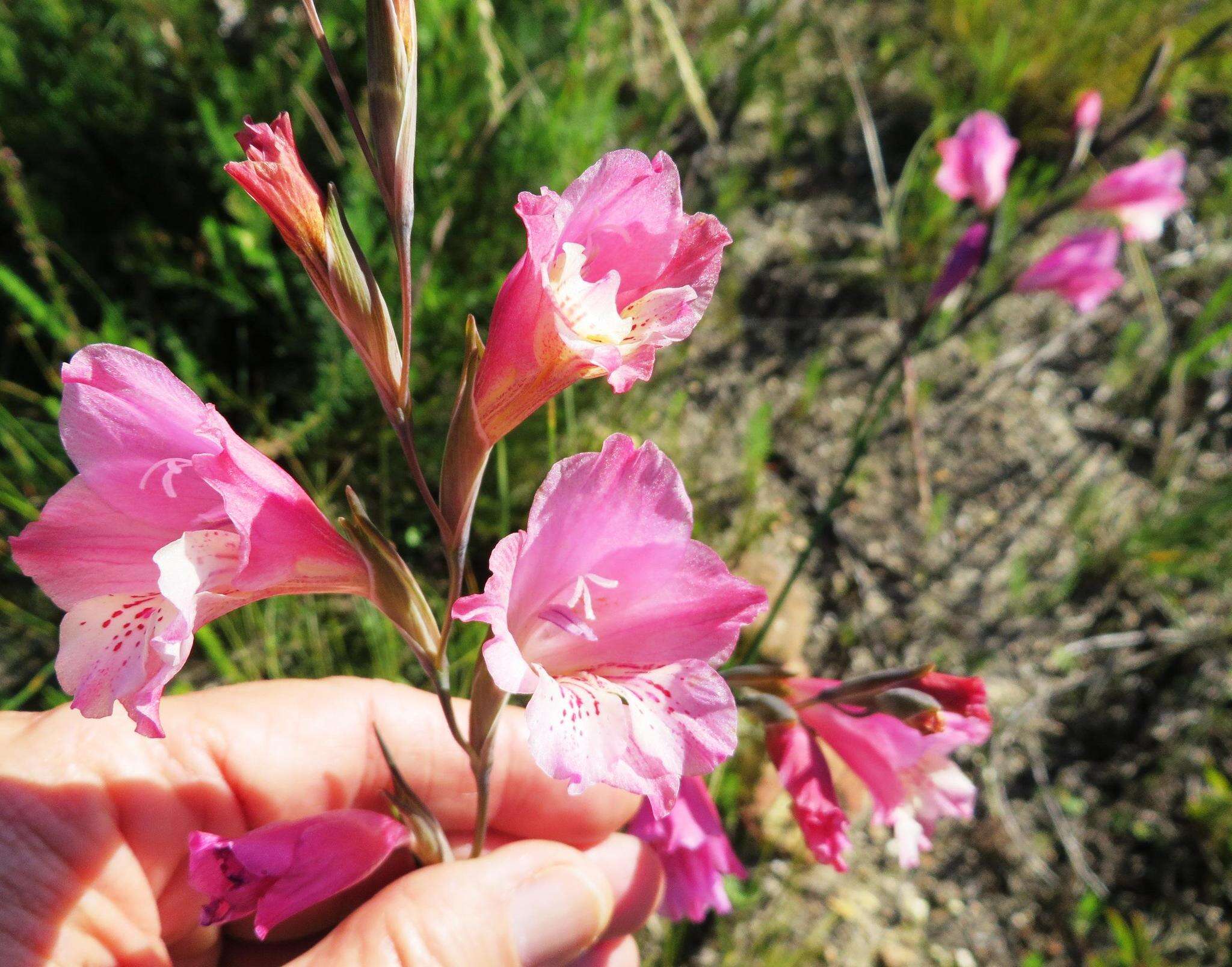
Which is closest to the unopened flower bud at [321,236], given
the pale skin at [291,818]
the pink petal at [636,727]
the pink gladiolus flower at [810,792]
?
the pink petal at [636,727]

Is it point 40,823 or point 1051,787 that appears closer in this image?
point 40,823

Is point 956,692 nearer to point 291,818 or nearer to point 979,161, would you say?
point 291,818

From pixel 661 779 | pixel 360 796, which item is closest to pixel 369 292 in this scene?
pixel 661 779

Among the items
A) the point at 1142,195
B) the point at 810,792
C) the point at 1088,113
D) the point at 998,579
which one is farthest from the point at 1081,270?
the point at 810,792

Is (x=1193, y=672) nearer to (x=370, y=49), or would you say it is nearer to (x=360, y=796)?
(x=360, y=796)

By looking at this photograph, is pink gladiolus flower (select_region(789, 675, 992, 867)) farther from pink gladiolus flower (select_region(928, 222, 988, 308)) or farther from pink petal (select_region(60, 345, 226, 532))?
pink gladiolus flower (select_region(928, 222, 988, 308))

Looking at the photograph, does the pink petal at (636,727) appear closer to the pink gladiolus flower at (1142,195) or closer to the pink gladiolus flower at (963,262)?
the pink gladiolus flower at (963,262)

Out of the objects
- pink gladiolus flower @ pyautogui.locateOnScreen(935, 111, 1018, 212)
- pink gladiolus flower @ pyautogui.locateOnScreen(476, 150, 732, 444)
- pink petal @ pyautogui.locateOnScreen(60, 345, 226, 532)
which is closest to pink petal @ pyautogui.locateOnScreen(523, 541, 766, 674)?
pink gladiolus flower @ pyautogui.locateOnScreen(476, 150, 732, 444)
